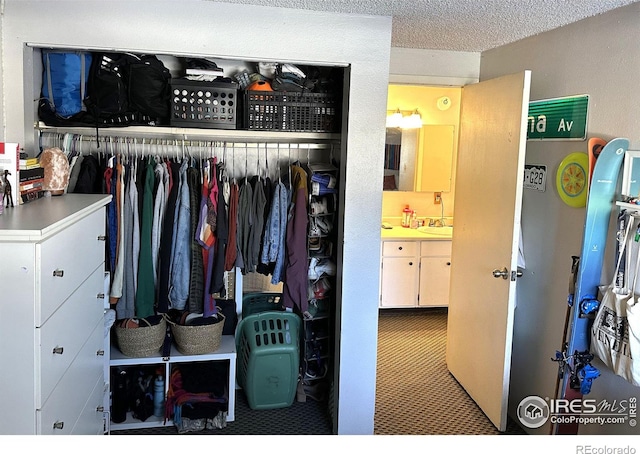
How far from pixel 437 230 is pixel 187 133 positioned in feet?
10.3

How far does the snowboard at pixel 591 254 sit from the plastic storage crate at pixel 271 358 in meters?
1.55

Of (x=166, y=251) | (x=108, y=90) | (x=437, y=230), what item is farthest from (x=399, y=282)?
(x=108, y=90)

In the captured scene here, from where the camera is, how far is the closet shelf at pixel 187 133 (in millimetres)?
3055

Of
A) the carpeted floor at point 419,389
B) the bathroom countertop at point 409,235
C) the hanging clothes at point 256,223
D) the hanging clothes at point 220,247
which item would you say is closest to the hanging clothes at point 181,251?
the hanging clothes at point 220,247

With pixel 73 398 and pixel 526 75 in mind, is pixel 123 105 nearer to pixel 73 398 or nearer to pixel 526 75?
pixel 73 398

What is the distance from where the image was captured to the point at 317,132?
3287 millimetres

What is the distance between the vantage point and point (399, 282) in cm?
532

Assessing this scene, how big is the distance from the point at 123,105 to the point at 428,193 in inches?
140

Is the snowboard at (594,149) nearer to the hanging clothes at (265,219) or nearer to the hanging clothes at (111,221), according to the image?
the hanging clothes at (265,219)

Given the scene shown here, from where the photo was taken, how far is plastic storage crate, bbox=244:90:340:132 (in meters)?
3.19

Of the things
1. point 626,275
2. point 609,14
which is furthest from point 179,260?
point 609,14

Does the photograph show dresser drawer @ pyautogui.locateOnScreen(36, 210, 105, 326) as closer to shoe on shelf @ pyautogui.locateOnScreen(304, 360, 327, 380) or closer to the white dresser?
the white dresser

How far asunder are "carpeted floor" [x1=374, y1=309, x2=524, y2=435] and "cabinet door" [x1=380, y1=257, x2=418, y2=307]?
0.21 metres

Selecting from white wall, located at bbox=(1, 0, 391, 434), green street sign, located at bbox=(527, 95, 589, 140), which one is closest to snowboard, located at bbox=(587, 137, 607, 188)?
green street sign, located at bbox=(527, 95, 589, 140)
